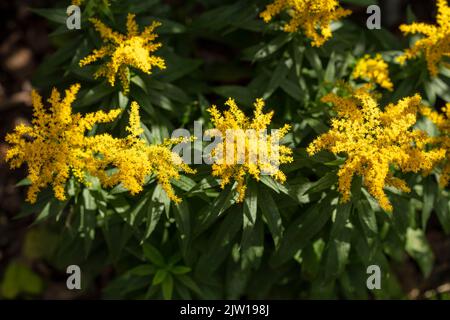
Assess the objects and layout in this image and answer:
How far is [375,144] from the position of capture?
4590 mm

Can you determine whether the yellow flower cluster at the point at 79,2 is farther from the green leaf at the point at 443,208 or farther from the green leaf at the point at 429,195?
the green leaf at the point at 443,208

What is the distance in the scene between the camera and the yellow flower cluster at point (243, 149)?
448 cm

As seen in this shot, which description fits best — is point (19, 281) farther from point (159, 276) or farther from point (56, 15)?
point (56, 15)

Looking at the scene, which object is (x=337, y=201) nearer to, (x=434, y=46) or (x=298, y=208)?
(x=298, y=208)

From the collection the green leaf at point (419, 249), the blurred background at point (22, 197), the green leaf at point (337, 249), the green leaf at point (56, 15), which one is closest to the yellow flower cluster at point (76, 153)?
the green leaf at point (56, 15)

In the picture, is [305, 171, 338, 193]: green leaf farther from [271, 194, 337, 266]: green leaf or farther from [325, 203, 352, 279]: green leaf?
[325, 203, 352, 279]: green leaf

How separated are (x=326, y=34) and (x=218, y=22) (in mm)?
1392

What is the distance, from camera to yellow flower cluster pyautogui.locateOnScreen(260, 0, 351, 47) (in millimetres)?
5043

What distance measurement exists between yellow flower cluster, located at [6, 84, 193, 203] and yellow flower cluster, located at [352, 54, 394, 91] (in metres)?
2.19

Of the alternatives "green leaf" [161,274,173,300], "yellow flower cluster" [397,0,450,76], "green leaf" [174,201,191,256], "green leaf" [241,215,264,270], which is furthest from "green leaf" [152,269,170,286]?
"yellow flower cluster" [397,0,450,76]

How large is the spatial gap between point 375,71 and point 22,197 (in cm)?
507

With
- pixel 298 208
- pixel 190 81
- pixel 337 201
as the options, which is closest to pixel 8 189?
pixel 190 81

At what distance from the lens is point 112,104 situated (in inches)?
210
